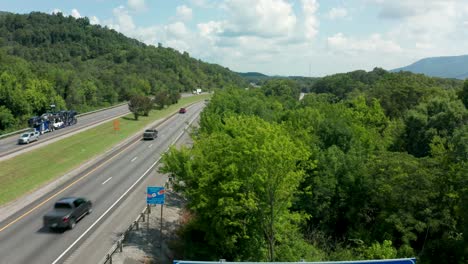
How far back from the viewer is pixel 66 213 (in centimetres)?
2484

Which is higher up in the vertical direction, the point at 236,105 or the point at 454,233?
the point at 236,105

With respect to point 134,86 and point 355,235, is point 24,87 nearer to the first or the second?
point 134,86

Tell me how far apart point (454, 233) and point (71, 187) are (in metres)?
30.2

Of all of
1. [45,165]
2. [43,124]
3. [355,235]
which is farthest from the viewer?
[43,124]

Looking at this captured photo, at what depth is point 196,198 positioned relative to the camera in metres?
24.3

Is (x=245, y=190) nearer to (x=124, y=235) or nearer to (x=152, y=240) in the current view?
(x=152, y=240)

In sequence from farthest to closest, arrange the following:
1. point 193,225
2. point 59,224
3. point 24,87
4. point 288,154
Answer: point 24,87 → point 193,225 → point 59,224 → point 288,154

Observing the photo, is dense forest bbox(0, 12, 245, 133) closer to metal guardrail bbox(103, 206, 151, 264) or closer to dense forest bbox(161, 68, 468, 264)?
dense forest bbox(161, 68, 468, 264)

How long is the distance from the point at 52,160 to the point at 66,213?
21585 millimetres

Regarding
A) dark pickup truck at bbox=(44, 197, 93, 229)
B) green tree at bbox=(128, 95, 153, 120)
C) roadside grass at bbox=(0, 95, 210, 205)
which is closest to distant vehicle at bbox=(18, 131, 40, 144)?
roadside grass at bbox=(0, 95, 210, 205)

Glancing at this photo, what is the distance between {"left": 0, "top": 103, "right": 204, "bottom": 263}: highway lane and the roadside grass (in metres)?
2.52

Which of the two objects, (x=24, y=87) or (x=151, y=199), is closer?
→ (x=151, y=199)

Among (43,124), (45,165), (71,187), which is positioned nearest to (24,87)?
(43,124)

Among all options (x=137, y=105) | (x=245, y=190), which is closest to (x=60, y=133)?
(x=137, y=105)
